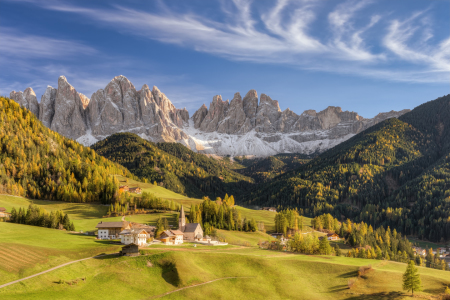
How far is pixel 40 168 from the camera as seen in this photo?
16362cm

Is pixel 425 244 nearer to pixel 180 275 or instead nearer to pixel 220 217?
pixel 220 217

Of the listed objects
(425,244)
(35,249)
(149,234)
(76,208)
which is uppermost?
(76,208)

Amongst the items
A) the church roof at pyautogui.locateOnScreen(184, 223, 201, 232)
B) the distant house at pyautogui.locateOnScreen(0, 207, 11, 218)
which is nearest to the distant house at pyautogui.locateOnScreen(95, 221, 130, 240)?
the church roof at pyautogui.locateOnScreen(184, 223, 201, 232)

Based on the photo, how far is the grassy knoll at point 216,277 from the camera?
196ft

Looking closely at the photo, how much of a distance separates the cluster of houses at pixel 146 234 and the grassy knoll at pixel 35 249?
15.8 ft

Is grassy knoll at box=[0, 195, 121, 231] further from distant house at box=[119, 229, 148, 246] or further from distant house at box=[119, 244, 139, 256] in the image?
distant house at box=[119, 244, 139, 256]

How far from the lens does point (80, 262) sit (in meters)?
68.4

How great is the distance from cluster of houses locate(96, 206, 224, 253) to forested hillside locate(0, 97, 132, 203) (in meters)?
55.2

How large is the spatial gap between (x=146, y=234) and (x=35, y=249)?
26894 millimetres

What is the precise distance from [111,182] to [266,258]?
101545 mm

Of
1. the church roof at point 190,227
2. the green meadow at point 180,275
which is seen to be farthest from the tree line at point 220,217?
the green meadow at point 180,275

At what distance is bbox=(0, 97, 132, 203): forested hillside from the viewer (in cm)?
15300

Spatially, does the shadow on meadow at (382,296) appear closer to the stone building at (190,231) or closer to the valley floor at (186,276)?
the valley floor at (186,276)

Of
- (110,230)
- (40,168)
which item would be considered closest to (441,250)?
(110,230)
